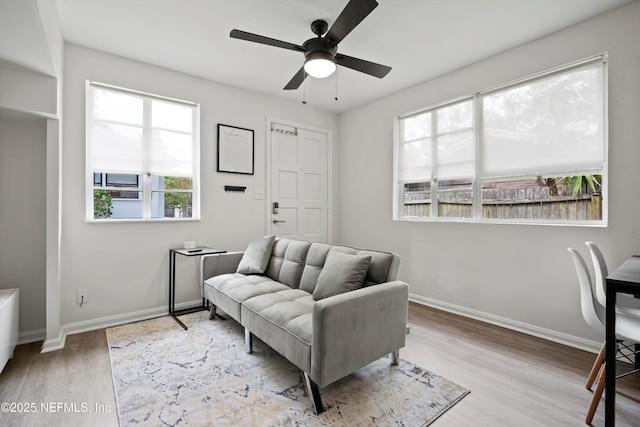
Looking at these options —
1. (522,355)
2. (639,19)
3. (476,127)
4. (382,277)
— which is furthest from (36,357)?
(639,19)

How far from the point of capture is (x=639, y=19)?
225 cm

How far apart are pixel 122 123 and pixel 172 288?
1838 mm

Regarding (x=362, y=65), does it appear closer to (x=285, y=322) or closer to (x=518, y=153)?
(x=518, y=153)

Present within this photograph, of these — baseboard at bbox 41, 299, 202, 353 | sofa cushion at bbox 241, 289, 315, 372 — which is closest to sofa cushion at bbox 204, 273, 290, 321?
sofa cushion at bbox 241, 289, 315, 372

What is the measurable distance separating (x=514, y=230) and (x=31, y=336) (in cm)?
455

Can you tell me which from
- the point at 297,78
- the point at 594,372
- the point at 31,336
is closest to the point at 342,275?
the point at 594,372

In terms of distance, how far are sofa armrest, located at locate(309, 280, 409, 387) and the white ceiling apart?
85.5 inches

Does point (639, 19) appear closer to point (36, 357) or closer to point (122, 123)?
point (122, 123)

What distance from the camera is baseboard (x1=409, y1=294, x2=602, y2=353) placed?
2482 millimetres

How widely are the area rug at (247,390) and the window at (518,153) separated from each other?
1917 mm

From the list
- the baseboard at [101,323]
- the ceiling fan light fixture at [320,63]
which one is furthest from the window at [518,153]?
the baseboard at [101,323]

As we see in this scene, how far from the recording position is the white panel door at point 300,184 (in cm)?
423

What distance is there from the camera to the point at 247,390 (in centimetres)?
191

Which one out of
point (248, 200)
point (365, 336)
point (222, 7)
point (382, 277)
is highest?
point (222, 7)
